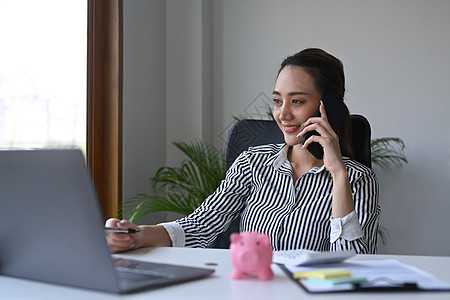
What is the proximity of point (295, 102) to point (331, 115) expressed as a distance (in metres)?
0.12

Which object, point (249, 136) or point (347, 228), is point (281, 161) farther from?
point (347, 228)

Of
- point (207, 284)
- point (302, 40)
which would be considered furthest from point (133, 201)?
point (207, 284)

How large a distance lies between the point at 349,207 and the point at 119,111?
148 cm

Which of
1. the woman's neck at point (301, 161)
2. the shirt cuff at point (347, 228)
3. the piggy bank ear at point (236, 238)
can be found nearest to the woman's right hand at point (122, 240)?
the piggy bank ear at point (236, 238)

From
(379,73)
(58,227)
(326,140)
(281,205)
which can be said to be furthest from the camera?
(379,73)

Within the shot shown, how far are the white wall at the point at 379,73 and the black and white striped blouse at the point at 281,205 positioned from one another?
44.0 inches

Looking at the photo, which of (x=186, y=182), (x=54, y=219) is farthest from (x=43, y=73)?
(x=54, y=219)

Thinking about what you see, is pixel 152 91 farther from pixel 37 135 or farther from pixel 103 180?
pixel 37 135

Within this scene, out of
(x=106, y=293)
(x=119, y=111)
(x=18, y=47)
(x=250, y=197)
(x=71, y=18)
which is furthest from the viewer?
(x=119, y=111)

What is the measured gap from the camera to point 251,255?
2.89 ft

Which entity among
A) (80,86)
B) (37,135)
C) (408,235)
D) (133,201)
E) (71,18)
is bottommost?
(408,235)

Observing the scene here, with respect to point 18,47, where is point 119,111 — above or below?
below

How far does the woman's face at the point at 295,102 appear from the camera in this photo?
1688mm

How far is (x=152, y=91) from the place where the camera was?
300 cm
